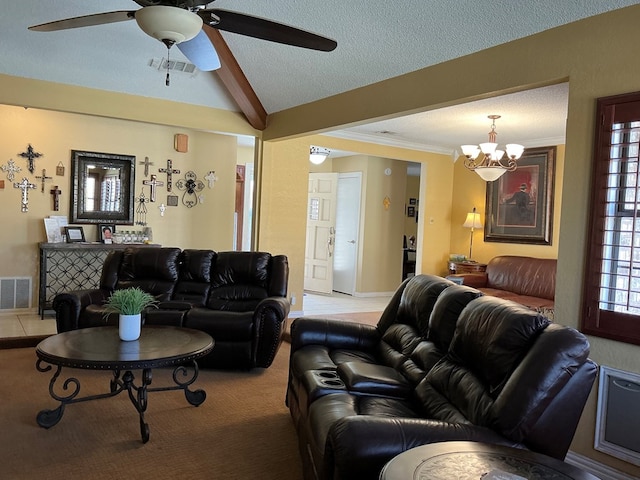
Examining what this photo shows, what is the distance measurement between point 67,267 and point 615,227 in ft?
18.9

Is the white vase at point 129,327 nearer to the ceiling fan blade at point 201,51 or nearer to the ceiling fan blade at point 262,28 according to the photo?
the ceiling fan blade at point 201,51

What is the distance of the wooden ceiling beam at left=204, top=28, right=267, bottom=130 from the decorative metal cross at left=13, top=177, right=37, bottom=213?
107 inches

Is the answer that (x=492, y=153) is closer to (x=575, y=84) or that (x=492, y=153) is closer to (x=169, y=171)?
(x=575, y=84)

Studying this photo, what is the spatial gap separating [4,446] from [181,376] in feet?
4.85

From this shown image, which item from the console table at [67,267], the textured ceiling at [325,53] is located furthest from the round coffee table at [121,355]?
the console table at [67,267]

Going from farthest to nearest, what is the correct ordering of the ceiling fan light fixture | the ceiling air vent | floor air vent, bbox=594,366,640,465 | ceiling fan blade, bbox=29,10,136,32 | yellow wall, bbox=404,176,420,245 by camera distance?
yellow wall, bbox=404,176,420,245
the ceiling air vent
ceiling fan blade, bbox=29,10,136,32
floor air vent, bbox=594,366,640,465
the ceiling fan light fixture

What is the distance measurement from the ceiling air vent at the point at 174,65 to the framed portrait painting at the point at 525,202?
4351 millimetres

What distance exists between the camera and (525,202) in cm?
675

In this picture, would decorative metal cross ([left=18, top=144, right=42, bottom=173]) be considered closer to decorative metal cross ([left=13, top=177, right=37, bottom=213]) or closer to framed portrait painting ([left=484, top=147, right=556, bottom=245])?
decorative metal cross ([left=13, top=177, right=37, bottom=213])

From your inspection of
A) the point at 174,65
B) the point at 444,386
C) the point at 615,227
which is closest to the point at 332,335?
the point at 444,386

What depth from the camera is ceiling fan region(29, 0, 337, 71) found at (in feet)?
7.68

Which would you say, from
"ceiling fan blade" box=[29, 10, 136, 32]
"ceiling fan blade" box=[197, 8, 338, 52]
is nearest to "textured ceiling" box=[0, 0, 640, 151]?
"ceiling fan blade" box=[197, 8, 338, 52]

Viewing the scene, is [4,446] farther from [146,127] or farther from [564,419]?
[146,127]

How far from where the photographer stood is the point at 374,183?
8.80 meters
